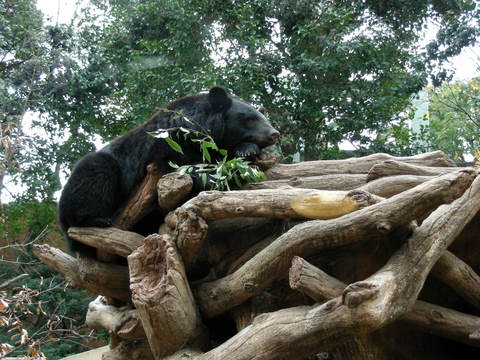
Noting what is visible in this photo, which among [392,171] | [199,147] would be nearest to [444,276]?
[392,171]

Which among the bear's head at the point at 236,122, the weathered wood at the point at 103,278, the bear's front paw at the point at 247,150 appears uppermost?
the bear's head at the point at 236,122

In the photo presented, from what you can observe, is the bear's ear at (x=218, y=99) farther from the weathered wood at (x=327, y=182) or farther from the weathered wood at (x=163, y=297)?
the weathered wood at (x=163, y=297)

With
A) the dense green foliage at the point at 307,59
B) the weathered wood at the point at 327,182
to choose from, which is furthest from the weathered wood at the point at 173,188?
the dense green foliage at the point at 307,59

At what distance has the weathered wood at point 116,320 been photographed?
388cm

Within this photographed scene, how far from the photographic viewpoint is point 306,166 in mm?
4191

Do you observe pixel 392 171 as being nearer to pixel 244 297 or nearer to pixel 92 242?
pixel 244 297

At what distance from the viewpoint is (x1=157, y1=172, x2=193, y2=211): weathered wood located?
3756mm

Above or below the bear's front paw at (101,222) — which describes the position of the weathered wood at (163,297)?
below

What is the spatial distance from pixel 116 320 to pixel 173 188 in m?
1.32

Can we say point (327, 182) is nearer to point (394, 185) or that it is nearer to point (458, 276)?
point (394, 185)

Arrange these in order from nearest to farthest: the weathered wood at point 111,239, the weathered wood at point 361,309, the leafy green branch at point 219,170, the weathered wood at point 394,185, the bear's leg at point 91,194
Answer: the weathered wood at point 361,309 → the weathered wood at point 394,185 → the leafy green branch at point 219,170 → the weathered wood at point 111,239 → the bear's leg at point 91,194

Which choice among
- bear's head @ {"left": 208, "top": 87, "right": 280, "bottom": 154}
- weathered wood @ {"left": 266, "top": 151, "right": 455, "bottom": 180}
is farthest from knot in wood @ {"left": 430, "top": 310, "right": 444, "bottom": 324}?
bear's head @ {"left": 208, "top": 87, "right": 280, "bottom": 154}

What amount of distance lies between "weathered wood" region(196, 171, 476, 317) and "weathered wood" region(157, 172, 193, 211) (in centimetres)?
71

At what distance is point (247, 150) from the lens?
171 inches
